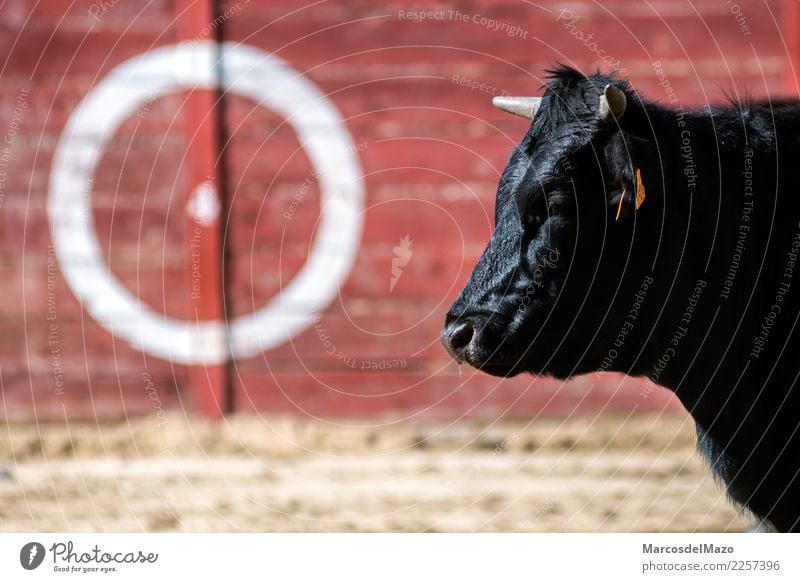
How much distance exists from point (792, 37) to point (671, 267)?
485 cm

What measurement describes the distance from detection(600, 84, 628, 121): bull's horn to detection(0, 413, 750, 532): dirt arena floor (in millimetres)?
2707

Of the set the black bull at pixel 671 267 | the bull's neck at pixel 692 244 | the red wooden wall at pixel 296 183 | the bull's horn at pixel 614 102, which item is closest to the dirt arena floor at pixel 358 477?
the red wooden wall at pixel 296 183

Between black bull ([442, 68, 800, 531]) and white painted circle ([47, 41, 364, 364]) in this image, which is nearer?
black bull ([442, 68, 800, 531])

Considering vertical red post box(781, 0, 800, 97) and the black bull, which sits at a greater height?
vertical red post box(781, 0, 800, 97)

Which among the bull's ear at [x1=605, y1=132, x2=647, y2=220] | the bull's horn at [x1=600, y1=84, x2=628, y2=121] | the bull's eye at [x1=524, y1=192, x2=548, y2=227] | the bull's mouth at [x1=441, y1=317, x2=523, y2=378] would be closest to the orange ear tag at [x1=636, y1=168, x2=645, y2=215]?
the bull's ear at [x1=605, y1=132, x2=647, y2=220]

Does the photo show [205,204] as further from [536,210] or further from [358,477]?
[536,210]

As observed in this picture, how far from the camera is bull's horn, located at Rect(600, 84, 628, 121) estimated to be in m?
3.25

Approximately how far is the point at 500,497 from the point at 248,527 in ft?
4.72

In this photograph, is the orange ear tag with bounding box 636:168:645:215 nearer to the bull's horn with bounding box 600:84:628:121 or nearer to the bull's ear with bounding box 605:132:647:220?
the bull's ear with bounding box 605:132:647:220

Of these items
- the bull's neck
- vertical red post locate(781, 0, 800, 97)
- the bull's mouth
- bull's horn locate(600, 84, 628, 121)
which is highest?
vertical red post locate(781, 0, 800, 97)

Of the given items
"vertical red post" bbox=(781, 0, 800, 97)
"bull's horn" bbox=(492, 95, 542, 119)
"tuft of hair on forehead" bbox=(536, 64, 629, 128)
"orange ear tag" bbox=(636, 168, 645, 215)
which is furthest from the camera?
"vertical red post" bbox=(781, 0, 800, 97)

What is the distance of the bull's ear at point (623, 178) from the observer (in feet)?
10.7

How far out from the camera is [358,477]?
6723mm

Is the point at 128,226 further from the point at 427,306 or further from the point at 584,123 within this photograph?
the point at 584,123
